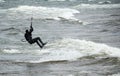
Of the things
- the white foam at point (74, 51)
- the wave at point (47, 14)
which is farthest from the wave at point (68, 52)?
the wave at point (47, 14)

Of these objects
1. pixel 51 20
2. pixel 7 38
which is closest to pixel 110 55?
pixel 7 38

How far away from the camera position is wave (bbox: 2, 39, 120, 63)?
17.8m

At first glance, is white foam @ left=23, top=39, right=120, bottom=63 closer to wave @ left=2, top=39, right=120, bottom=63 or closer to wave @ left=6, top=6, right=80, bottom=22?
wave @ left=2, top=39, right=120, bottom=63

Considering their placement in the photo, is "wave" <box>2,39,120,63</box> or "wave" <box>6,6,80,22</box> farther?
"wave" <box>6,6,80,22</box>

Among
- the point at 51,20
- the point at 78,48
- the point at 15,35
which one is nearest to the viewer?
the point at 78,48

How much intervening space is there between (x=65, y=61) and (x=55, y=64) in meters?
0.63

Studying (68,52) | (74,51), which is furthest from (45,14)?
(68,52)

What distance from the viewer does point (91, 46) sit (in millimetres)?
20750

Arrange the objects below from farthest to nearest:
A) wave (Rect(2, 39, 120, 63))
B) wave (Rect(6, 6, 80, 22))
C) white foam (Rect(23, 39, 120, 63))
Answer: wave (Rect(6, 6, 80, 22)), white foam (Rect(23, 39, 120, 63)), wave (Rect(2, 39, 120, 63))

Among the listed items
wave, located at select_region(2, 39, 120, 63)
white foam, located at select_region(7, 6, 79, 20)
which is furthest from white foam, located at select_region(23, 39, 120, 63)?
white foam, located at select_region(7, 6, 79, 20)

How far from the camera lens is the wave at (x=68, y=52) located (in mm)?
17781

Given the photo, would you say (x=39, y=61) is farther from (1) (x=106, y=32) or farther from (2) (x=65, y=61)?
(1) (x=106, y=32)

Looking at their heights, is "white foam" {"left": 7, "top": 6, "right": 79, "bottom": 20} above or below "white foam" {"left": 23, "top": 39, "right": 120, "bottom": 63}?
below

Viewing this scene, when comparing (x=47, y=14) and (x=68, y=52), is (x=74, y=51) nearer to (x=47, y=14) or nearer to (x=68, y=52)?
(x=68, y=52)
